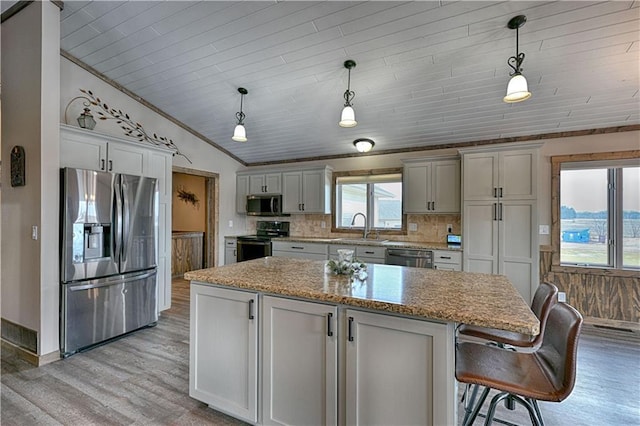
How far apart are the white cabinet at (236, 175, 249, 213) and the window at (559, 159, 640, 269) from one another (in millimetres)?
4958

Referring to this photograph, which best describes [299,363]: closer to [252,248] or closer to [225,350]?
[225,350]

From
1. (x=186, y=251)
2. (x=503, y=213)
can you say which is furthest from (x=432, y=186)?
(x=186, y=251)

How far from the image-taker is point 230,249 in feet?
18.7

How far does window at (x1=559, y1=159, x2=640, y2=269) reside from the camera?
11.9 ft

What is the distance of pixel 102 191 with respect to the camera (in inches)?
118

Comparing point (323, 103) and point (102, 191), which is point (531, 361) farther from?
point (102, 191)

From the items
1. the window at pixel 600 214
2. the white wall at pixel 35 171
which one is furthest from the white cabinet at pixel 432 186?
the white wall at pixel 35 171

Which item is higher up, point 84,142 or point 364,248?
point 84,142

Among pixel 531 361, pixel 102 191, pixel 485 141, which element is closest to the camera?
pixel 531 361

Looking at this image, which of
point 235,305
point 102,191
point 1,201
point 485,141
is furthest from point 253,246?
point 485,141

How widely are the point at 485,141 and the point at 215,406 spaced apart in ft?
14.3

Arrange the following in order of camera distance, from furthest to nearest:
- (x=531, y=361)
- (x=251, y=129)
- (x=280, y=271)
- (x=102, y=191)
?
(x=251, y=129) → (x=102, y=191) → (x=280, y=271) → (x=531, y=361)

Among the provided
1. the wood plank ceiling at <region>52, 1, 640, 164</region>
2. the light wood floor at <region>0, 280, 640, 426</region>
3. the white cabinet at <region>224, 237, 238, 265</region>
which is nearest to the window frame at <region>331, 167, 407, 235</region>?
the wood plank ceiling at <region>52, 1, 640, 164</region>

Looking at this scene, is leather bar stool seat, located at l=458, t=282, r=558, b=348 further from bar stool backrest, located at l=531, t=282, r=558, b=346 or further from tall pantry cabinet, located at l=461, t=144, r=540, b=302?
tall pantry cabinet, located at l=461, t=144, r=540, b=302
